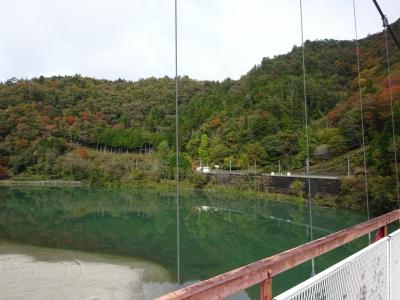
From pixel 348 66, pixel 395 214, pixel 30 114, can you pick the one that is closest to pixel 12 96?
pixel 30 114

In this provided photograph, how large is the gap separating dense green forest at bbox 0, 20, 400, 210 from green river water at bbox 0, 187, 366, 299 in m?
3.71

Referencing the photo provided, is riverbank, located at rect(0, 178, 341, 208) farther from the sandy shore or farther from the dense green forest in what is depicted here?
the sandy shore

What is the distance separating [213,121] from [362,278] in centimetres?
3645

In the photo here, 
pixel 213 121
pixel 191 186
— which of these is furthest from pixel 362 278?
pixel 213 121

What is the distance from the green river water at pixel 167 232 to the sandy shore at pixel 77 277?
0.06 metres

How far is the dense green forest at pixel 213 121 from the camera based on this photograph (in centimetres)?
2456

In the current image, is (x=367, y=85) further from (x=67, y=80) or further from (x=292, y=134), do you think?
(x=67, y=80)

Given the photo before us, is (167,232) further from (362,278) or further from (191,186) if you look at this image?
(191,186)

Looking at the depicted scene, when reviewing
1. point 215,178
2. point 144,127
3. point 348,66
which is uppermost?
point 348,66

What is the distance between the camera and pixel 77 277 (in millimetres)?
8945

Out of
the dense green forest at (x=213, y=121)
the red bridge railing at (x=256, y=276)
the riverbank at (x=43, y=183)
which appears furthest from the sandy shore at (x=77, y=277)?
the riverbank at (x=43, y=183)

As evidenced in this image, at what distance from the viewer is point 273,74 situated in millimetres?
41312

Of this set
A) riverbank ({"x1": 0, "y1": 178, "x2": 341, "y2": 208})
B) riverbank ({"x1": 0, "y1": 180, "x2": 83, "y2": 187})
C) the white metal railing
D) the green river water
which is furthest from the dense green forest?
the white metal railing

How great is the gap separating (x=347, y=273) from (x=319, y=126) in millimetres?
29454
